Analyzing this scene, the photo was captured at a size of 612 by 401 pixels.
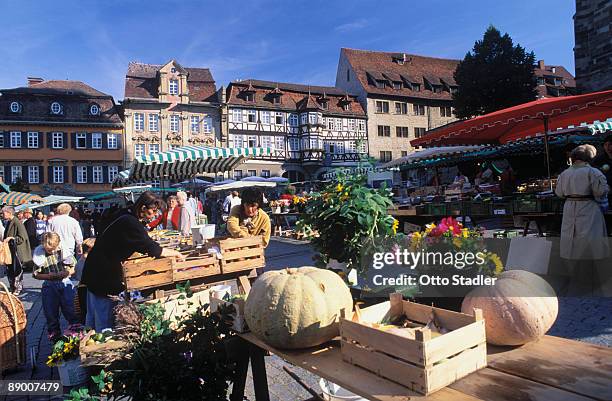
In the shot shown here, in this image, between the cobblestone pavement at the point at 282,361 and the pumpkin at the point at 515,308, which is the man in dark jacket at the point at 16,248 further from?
the pumpkin at the point at 515,308

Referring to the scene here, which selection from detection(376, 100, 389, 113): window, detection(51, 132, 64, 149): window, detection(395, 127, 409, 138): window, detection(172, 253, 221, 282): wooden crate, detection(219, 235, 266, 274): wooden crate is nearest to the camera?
detection(172, 253, 221, 282): wooden crate

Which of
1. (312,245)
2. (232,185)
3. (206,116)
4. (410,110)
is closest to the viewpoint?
(312,245)

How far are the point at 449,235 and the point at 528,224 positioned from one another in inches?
222

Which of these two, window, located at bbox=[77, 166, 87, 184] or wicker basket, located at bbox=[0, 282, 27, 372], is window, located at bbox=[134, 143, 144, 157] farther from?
wicker basket, located at bbox=[0, 282, 27, 372]

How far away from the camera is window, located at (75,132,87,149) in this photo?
38000mm

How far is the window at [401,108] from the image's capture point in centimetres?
4653

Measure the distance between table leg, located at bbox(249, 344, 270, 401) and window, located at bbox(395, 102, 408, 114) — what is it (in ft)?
153

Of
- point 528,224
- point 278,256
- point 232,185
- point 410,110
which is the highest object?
point 410,110

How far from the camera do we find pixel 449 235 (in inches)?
92.9

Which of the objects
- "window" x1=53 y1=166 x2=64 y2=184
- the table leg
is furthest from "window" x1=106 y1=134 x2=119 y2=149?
the table leg

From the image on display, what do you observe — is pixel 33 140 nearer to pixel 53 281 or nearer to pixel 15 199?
pixel 15 199

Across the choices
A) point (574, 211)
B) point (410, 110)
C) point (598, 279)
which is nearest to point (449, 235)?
point (574, 211)

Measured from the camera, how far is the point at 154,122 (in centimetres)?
3928

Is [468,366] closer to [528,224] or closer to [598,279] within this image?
[598,279]
